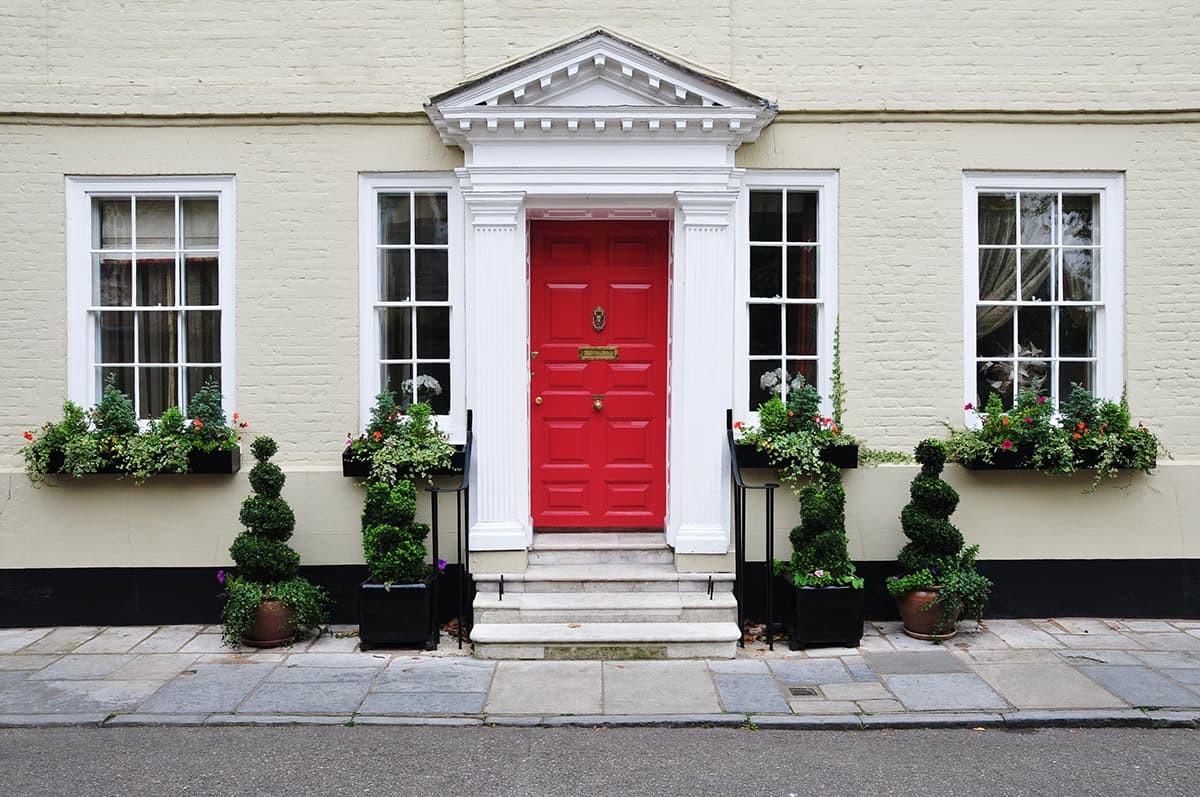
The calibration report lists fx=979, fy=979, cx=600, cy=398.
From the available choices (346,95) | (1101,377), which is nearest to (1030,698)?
(1101,377)

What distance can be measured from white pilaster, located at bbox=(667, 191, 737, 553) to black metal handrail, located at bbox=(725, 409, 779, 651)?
4.3 inches

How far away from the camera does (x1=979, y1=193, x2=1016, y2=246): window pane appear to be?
25.0 feet

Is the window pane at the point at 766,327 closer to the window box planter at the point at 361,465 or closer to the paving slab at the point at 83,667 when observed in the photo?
the window box planter at the point at 361,465

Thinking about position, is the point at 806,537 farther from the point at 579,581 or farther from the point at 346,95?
the point at 346,95

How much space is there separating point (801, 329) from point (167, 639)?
207 inches

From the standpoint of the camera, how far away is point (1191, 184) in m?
7.49

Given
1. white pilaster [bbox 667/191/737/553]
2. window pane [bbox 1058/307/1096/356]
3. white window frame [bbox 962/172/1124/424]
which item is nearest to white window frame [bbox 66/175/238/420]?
white pilaster [bbox 667/191/737/553]

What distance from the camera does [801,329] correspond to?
25.0 ft

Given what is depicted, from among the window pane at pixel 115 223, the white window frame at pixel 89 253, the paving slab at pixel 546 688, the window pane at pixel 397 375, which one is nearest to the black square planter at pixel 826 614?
the paving slab at pixel 546 688

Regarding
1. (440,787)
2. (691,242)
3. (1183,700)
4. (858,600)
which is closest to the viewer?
(440,787)

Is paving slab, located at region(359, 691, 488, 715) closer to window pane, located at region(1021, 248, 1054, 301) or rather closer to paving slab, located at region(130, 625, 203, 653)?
paving slab, located at region(130, 625, 203, 653)

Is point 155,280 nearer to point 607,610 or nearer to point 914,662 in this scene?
point 607,610

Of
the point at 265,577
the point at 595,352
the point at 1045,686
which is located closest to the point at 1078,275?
the point at 1045,686

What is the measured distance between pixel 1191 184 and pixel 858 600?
4155 mm
